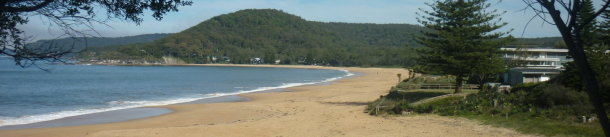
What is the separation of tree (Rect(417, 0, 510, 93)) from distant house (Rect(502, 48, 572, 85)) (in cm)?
229

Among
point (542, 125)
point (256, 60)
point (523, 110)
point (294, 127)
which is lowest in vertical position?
point (294, 127)

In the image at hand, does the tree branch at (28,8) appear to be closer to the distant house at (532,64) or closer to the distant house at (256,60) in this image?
the distant house at (532,64)

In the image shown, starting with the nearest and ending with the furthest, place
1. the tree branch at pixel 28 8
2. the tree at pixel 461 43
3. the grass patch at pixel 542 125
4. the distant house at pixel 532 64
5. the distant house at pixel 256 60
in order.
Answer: the tree branch at pixel 28 8 → the grass patch at pixel 542 125 → the tree at pixel 461 43 → the distant house at pixel 532 64 → the distant house at pixel 256 60

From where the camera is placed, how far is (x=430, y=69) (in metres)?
24.7

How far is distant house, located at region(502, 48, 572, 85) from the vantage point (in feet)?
116

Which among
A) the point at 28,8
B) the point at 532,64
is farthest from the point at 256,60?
the point at 28,8

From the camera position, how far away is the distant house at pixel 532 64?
3531 centimetres

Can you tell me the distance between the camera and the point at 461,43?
78.2ft

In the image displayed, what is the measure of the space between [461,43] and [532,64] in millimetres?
36501

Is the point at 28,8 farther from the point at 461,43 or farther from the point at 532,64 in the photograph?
the point at 532,64

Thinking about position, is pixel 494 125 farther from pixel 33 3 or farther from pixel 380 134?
pixel 33 3

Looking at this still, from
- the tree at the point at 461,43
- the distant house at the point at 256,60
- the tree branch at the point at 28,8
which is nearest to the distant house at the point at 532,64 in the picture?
the tree at the point at 461,43

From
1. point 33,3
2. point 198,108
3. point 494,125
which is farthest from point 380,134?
point 198,108

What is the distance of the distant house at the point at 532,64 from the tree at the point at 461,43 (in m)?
2.29
